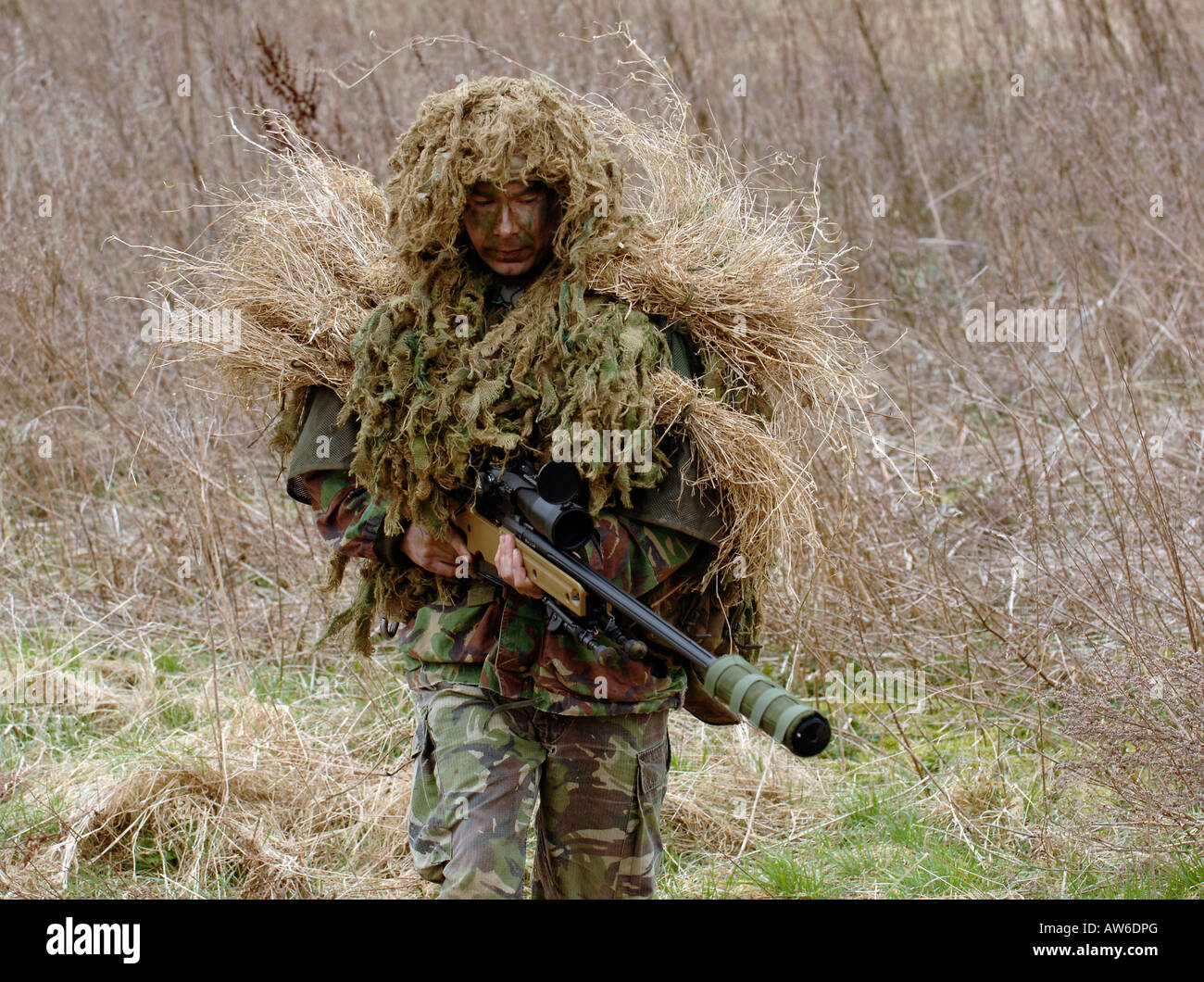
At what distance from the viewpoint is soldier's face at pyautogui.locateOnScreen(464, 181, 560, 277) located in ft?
8.80

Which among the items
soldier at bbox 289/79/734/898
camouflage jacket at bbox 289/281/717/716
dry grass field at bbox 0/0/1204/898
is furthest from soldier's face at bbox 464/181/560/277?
dry grass field at bbox 0/0/1204/898

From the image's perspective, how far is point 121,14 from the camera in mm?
8867

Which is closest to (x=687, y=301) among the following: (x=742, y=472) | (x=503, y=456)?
(x=742, y=472)

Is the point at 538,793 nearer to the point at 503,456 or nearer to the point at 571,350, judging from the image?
the point at 503,456

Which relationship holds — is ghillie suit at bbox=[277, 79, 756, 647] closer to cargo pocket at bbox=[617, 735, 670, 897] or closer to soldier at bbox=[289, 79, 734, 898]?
soldier at bbox=[289, 79, 734, 898]

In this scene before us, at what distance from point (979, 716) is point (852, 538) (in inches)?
30.1

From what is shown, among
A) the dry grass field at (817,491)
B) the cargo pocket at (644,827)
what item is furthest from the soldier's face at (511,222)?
the cargo pocket at (644,827)

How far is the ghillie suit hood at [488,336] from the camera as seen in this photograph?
8.58ft

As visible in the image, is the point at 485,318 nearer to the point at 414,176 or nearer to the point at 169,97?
the point at 414,176

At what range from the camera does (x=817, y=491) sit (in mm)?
4609

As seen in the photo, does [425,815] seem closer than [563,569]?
No

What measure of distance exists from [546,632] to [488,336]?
660 millimetres

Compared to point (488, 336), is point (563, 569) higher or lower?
lower
